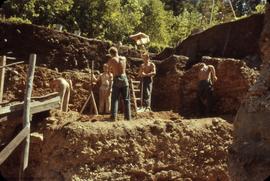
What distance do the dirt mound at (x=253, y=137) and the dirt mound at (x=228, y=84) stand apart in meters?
9.44

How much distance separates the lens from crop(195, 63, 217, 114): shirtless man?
14.1 metres

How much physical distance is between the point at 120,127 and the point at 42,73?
14.7 feet

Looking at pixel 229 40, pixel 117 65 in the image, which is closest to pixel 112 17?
pixel 229 40

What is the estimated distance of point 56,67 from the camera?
15789 mm

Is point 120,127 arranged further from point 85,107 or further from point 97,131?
point 85,107

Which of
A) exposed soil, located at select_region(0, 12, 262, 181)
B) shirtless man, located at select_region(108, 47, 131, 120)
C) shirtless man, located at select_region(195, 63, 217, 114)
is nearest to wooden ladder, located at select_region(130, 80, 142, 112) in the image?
exposed soil, located at select_region(0, 12, 262, 181)

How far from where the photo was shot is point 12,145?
1021cm

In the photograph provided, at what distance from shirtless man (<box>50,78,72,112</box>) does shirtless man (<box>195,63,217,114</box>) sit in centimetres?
373

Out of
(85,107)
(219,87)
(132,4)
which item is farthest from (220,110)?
(132,4)

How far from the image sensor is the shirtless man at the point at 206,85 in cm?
1410

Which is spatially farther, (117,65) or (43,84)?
(43,84)

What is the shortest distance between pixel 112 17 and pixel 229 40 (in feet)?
27.0

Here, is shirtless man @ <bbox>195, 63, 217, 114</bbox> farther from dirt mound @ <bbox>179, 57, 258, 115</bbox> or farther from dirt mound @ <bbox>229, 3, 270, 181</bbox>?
dirt mound @ <bbox>229, 3, 270, 181</bbox>

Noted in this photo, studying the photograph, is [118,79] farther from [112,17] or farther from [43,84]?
[112,17]
